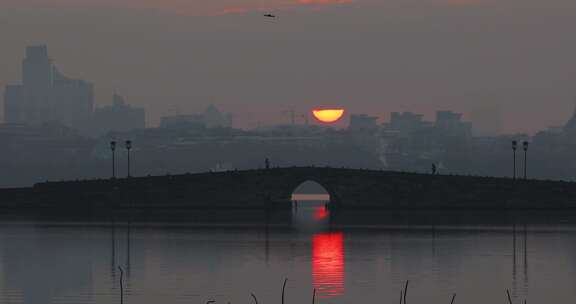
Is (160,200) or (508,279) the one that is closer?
(508,279)

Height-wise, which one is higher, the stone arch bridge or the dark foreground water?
the stone arch bridge

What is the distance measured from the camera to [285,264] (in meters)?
65.9

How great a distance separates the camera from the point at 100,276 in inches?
2296

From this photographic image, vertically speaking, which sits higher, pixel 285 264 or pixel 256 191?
pixel 256 191

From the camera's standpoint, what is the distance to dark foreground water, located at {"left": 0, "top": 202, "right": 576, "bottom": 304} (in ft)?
169

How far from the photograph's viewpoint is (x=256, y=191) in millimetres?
141250

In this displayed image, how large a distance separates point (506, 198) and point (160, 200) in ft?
117

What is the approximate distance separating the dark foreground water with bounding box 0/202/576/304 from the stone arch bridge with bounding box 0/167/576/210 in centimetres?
3884

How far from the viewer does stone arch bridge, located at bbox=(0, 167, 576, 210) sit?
138875 mm

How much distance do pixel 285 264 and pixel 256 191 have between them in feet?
248

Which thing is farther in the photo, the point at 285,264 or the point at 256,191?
the point at 256,191

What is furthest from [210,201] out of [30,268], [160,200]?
[30,268]

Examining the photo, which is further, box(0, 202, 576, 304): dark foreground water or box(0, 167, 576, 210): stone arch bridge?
box(0, 167, 576, 210): stone arch bridge

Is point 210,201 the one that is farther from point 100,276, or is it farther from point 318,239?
point 100,276
